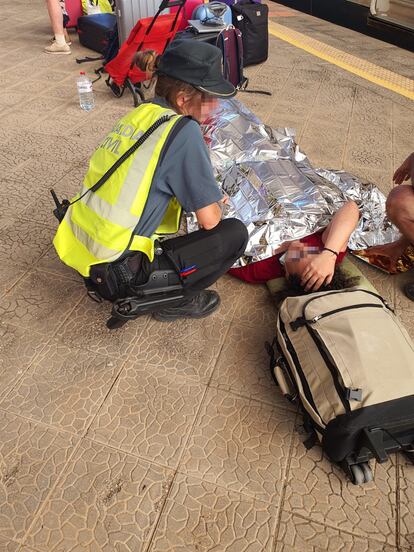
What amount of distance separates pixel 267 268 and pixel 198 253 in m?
0.54

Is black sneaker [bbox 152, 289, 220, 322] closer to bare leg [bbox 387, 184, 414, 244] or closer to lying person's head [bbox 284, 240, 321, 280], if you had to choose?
lying person's head [bbox 284, 240, 321, 280]

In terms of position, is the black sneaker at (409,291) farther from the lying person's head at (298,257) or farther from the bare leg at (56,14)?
the bare leg at (56,14)

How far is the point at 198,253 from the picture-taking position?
74.1 inches

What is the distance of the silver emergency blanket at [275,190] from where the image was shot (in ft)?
7.60

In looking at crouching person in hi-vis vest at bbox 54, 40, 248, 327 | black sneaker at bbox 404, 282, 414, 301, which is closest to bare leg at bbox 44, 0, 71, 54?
crouching person in hi-vis vest at bbox 54, 40, 248, 327

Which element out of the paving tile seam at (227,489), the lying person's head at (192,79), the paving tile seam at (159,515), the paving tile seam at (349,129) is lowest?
the paving tile seam at (227,489)

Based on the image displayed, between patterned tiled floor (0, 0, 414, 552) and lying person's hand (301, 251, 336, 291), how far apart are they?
27 cm

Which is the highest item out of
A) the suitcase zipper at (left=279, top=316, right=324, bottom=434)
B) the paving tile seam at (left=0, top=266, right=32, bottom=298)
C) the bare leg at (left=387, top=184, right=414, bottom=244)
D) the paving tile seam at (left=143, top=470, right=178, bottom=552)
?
the bare leg at (left=387, top=184, right=414, bottom=244)

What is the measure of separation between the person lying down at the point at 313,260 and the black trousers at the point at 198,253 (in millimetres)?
344

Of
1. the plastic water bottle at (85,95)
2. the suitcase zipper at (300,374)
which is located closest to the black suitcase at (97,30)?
the plastic water bottle at (85,95)

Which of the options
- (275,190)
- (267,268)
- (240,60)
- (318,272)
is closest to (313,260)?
(318,272)

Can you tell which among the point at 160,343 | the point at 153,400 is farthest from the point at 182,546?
the point at 160,343

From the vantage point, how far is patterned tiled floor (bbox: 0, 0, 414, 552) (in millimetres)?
1462

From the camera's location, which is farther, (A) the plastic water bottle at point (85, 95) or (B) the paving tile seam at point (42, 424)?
(A) the plastic water bottle at point (85, 95)
